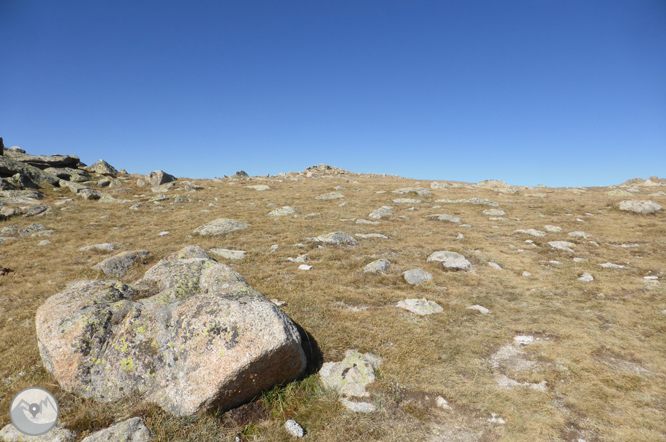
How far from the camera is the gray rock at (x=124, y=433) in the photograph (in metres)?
5.34

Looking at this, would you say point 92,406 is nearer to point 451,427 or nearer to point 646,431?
point 451,427

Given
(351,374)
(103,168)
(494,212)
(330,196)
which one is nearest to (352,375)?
(351,374)

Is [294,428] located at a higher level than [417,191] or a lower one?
lower

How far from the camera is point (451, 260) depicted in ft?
51.0

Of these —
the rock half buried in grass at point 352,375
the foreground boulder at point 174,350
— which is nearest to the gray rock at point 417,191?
the rock half buried in grass at point 352,375

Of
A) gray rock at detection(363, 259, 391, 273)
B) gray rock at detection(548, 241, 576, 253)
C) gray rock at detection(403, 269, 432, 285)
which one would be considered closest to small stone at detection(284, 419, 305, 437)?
gray rock at detection(403, 269, 432, 285)

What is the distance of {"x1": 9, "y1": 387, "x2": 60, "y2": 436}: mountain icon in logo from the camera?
18.8 ft

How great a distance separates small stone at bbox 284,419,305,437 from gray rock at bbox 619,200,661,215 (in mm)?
35753

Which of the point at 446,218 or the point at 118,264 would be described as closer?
the point at 118,264

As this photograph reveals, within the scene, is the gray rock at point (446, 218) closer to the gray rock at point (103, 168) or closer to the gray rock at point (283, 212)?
the gray rock at point (283, 212)

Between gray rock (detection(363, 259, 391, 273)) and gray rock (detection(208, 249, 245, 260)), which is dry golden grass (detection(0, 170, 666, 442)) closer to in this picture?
gray rock (detection(363, 259, 391, 273))

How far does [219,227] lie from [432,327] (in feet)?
54.9

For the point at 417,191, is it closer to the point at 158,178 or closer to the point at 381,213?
the point at 381,213

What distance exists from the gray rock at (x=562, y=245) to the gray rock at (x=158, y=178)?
49.1 metres
